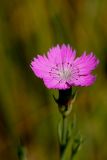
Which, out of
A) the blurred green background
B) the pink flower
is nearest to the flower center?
the pink flower

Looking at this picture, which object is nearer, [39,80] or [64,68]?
[64,68]

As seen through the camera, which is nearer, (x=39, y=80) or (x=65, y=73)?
(x=65, y=73)

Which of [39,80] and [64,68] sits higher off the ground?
[64,68]

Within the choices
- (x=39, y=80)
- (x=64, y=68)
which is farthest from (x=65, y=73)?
(x=39, y=80)

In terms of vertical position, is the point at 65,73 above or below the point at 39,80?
above

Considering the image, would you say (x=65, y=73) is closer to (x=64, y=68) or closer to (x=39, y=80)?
(x=64, y=68)

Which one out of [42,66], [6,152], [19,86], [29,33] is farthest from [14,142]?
[42,66]
